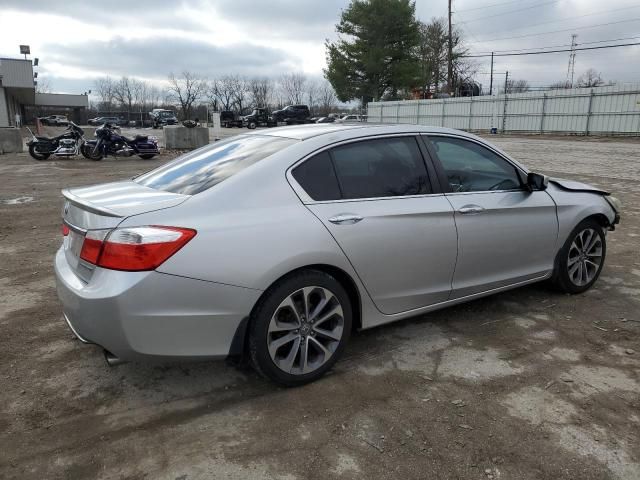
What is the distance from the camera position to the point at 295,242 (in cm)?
296

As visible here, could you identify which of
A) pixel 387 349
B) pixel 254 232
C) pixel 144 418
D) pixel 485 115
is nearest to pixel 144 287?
pixel 254 232

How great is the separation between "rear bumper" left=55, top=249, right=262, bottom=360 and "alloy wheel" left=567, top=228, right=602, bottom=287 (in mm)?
3177

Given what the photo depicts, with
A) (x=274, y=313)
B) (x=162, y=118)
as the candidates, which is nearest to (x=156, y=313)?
(x=274, y=313)

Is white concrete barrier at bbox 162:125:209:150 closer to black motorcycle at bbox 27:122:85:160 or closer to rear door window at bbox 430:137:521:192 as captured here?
black motorcycle at bbox 27:122:85:160

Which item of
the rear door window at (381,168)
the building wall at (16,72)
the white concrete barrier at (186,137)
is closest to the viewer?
the rear door window at (381,168)

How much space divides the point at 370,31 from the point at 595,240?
164 feet

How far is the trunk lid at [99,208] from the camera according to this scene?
279 centimetres

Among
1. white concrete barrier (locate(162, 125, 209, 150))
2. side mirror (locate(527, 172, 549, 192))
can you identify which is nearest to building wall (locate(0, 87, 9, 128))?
white concrete barrier (locate(162, 125, 209, 150))

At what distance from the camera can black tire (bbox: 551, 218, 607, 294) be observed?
4.57 m

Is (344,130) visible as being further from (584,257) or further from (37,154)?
(37,154)

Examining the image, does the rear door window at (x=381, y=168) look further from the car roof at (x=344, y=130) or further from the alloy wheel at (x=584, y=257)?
the alloy wheel at (x=584, y=257)

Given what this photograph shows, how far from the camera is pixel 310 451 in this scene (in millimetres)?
2617

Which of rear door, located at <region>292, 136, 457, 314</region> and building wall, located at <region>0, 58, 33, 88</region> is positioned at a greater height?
building wall, located at <region>0, 58, 33, 88</region>

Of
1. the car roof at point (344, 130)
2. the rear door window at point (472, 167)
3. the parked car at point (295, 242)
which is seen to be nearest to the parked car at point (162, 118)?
the car roof at point (344, 130)
